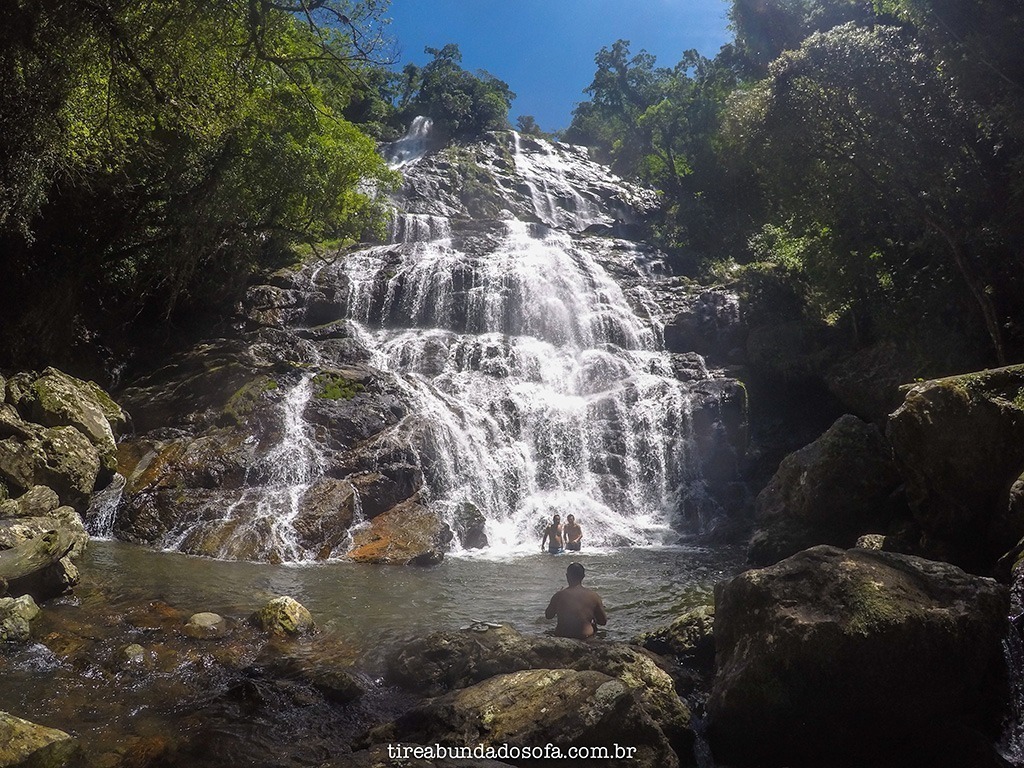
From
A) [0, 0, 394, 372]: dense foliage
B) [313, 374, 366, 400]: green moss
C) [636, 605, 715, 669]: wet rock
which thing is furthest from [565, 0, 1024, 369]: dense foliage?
[313, 374, 366, 400]: green moss

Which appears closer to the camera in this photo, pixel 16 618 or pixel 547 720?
pixel 547 720

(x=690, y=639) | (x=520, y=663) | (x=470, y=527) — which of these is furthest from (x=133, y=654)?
(x=470, y=527)

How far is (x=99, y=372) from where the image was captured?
18.6 m

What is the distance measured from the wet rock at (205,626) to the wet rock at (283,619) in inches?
14.7

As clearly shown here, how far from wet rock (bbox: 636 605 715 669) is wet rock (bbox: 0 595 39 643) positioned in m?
6.25

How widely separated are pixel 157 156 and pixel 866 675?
48.2 ft

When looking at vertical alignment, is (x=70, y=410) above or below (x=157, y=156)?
below

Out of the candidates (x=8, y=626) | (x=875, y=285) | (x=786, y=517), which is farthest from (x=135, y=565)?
(x=875, y=285)

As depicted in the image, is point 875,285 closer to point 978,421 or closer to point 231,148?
point 978,421

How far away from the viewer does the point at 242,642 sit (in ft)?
23.0

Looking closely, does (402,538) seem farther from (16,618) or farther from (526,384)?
(526,384)

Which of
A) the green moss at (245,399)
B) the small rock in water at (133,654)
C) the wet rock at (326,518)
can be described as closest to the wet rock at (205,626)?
the small rock in water at (133,654)

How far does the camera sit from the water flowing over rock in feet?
43.8

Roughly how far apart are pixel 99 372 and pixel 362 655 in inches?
621
